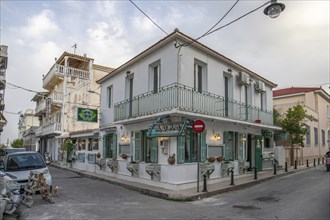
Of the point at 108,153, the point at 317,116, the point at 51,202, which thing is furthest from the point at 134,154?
the point at 317,116

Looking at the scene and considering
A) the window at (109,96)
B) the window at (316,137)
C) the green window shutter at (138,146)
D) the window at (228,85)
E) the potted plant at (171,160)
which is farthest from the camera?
the window at (316,137)

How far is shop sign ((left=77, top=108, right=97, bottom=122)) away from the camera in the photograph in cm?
2030

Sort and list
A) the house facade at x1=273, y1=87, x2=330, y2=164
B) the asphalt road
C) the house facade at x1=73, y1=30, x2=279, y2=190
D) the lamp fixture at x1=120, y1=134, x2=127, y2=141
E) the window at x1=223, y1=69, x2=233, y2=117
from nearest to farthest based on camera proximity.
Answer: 1. the asphalt road
2. the house facade at x1=73, y1=30, x2=279, y2=190
3. the window at x1=223, y1=69, x2=233, y2=117
4. the lamp fixture at x1=120, y1=134, x2=127, y2=141
5. the house facade at x1=273, y1=87, x2=330, y2=164

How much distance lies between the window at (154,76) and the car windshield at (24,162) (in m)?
6.66

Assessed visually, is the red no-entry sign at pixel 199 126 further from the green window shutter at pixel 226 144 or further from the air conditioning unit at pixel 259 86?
the air conditioning unit at pixel 259 86

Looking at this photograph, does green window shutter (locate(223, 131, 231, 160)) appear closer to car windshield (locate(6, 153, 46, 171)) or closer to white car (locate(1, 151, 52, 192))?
white car (locate(1, 151, 52, 192))

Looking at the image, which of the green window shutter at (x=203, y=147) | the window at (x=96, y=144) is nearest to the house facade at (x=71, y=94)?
the window at (x=96, y=144)

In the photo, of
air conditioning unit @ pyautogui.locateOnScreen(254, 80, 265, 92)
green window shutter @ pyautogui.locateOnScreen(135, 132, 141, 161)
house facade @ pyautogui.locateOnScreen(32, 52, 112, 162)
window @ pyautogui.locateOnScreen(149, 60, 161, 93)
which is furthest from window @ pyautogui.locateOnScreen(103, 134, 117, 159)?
air conditioning unit @ pyautogui.locateOnScreen(254, 80, 265, 92)

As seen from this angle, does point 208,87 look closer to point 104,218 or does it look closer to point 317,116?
point 104,218

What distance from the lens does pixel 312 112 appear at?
99.8 ft

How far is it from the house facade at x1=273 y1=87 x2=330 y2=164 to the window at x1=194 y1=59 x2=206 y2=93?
15.8m

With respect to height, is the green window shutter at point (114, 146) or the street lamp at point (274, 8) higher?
the street lamp at point (274, 8)

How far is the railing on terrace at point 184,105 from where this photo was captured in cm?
1291

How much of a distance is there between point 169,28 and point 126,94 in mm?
5879
